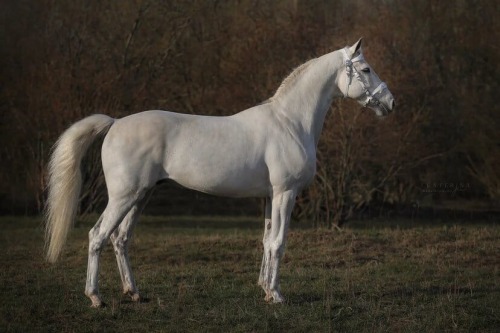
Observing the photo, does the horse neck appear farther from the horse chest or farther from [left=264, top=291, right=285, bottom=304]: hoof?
[left=264, top=291, right=285, bottom=304]: hoof

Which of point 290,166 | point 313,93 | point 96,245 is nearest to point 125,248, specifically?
point 96,245

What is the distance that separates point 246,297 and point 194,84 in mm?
14118

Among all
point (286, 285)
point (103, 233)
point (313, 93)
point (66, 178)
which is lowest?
point (286, 285)

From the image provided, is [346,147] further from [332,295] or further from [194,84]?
[332,295]

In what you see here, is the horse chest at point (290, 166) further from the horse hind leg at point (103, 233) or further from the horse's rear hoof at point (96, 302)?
the horse's rear hoof at point (96, 302)

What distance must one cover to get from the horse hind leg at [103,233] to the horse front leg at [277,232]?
1.29 meters

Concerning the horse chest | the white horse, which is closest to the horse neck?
the white horse

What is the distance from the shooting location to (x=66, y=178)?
6.42 metres

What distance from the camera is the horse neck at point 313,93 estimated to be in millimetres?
6773

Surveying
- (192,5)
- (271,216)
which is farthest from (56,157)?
(192,5)

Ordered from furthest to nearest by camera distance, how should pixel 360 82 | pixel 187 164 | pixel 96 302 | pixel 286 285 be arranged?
pixel 286 285 → pixel 360 82 → pixel 187 164 → pixel 96 302

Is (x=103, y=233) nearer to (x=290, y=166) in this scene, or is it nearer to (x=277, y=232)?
(x=277, y=232)

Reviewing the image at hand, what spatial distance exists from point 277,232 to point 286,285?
1.17 metres

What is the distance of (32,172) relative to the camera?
18.0 m
